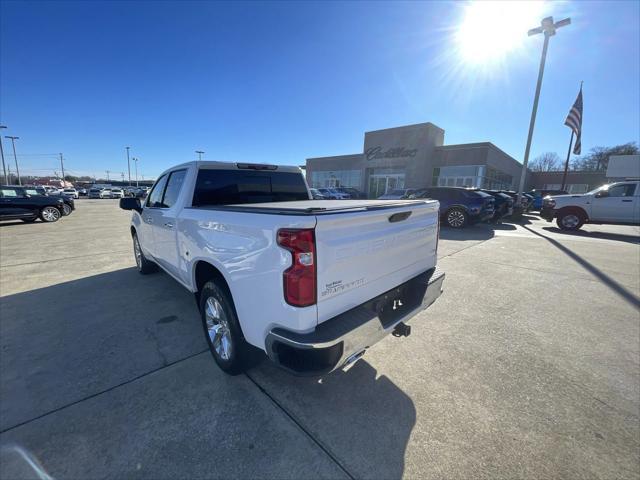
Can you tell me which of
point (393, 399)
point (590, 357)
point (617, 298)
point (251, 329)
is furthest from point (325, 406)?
point (617, 298)

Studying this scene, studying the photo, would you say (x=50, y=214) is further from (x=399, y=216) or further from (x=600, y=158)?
(x=600, y=158)

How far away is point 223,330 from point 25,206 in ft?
51.2

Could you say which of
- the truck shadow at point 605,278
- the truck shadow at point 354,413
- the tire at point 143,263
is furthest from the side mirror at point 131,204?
the truck shadow at point 605,278

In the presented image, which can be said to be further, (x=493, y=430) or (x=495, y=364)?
(x=495, y=364)

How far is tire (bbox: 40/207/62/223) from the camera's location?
42.1ft

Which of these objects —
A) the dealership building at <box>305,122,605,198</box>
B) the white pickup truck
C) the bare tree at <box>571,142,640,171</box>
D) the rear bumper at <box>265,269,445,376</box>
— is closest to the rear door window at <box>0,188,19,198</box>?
the white pickup truck

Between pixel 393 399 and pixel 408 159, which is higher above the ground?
pixel 408 159

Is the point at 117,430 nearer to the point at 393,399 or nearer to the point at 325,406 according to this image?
the point at 325,406

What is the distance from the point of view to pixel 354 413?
213 cm

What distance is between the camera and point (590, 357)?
288cm

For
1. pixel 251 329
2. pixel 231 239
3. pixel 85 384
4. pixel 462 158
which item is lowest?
pixel 85 384

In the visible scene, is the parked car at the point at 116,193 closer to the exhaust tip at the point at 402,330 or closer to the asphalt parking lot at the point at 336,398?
the asphalt parking lot at the point at 336,398

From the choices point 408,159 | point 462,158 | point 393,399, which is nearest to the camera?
point 393,399

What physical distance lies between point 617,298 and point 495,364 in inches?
133
